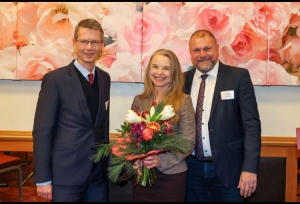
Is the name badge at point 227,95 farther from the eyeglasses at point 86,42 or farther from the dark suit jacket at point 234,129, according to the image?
the eyeglasses at point 86,42

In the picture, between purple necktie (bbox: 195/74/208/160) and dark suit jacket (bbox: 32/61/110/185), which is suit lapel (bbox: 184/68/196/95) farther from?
dark suit jacket (bbox: 32/61/110/185)

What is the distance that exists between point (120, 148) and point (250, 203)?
197 cm

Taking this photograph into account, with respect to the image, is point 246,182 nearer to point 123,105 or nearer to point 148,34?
point 123,105

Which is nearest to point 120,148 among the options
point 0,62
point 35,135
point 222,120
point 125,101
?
point 35,135

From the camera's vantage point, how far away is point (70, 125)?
2.59 metres

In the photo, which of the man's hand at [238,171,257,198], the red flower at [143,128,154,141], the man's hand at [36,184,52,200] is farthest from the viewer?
the man's hand at [238,171,257,198]

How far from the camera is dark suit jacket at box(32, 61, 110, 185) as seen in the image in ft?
8.30

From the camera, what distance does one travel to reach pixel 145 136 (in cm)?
233

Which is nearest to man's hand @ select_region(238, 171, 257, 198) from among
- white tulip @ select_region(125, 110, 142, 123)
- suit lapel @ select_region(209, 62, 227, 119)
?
suit lapel @ select_region(209, 62, 227, 119)

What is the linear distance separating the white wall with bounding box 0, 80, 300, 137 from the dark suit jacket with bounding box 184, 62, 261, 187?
3.94 ft

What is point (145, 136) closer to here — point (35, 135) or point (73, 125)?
point (73, 125)

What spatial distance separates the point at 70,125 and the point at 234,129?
126 centimetres

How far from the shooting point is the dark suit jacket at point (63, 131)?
2529 millimetres

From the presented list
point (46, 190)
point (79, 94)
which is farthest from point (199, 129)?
point (46, 190)
